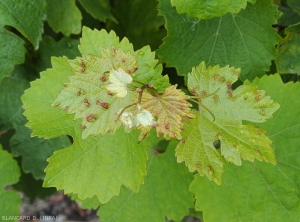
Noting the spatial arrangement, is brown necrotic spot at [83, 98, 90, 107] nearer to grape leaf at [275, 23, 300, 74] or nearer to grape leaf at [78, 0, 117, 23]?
grape leaf at [78, 0, 117, 23]

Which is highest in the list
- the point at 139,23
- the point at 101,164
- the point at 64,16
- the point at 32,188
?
the point at 64,16

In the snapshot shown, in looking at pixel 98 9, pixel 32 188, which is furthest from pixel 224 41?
pixel 32 188

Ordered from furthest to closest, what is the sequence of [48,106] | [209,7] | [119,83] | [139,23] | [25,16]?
1. [139,23]
2. [25,16]
3. [48,106]
4. [209,7]
5. [119,83]

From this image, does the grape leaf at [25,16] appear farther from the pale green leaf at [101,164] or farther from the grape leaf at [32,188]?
the grape leaf at [32,188]

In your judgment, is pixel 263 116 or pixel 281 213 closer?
pixel 263 116

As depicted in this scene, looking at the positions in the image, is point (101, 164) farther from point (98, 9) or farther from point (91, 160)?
point (98, 9)

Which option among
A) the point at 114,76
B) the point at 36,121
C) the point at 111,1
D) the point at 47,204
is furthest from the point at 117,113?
the point at 47,204

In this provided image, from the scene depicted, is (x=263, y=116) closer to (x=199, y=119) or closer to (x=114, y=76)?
(x=199, y=119)
